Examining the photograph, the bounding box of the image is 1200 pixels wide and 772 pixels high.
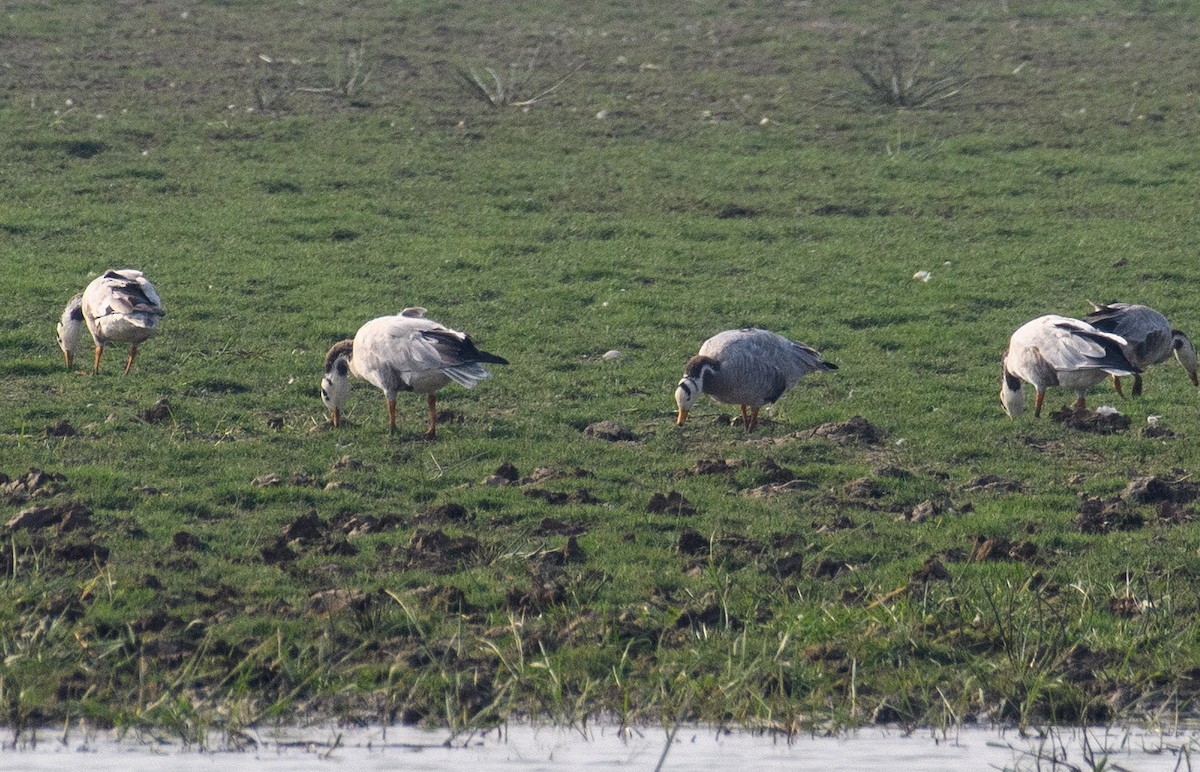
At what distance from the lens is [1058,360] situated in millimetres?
12695

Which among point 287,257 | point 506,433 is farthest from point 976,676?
point 287,257

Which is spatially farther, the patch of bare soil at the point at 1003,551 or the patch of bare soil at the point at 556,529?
the patch of bare soil at the point at 556,529

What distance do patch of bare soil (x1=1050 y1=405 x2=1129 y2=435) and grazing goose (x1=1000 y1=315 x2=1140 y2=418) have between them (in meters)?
0.15

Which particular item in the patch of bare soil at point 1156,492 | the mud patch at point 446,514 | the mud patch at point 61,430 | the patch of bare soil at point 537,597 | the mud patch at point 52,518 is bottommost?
the mud patch at point 61,430

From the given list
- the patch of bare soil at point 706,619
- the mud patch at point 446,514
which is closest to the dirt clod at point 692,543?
the patch of bare soil at point 706,619

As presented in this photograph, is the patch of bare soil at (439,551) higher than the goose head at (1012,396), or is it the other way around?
the goose head at (1012,396)

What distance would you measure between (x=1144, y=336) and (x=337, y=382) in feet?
20.9

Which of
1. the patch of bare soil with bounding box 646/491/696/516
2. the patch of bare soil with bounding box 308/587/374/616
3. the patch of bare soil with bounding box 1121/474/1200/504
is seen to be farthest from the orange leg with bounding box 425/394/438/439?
the patch of bare soil with bounding box 1121/474/1200/504

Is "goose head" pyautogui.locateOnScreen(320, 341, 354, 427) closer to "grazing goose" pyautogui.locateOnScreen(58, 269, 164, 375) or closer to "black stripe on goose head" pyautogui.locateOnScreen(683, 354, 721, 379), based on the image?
"grazing goose" pyautogui.locateOnScreen(58, 269, 164, 375)

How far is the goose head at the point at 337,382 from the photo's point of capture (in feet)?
40.9

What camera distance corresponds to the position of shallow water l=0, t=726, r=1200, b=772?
278 inches

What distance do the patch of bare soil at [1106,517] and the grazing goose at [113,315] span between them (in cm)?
747

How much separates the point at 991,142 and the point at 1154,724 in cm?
1800

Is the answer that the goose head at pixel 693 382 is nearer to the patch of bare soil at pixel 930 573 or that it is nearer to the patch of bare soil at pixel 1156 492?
the patch of bare soil at pixel 1156 492
